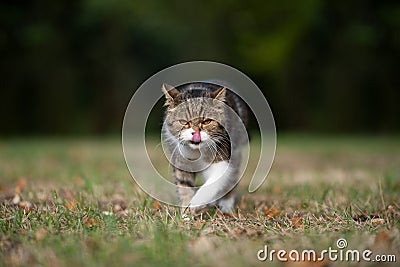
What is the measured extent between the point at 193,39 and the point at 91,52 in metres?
3.29

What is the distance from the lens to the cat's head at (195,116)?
420 centimetres

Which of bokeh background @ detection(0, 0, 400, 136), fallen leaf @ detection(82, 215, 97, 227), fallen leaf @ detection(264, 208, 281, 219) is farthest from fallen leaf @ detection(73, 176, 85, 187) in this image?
bokeh background @ detection(0, 0, 400, 136)

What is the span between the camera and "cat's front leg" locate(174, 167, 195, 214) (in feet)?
14.7

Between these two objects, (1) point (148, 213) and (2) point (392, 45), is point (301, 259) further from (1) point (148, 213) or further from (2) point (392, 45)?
(2) point (392, 45)

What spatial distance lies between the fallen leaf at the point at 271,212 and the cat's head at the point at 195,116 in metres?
0.68

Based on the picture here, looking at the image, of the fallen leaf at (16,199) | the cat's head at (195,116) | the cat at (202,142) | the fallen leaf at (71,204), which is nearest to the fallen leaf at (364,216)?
the cat at (202,142)

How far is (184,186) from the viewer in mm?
4492

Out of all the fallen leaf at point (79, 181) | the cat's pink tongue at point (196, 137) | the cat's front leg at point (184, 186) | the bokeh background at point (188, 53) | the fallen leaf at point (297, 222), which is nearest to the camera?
the fallen leaf at point (297, 222)

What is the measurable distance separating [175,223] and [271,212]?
0.94 meters

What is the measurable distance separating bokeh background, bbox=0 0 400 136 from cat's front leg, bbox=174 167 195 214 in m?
12.5

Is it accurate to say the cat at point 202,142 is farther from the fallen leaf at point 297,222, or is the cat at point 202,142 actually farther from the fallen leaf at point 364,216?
the fallen leaf at point 364,216

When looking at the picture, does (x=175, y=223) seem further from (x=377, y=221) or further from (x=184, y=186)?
(x=377, y=221)

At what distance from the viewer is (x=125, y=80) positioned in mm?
17281

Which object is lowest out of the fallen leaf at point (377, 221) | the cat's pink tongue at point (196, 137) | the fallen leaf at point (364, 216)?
the fallen leaf at point (377, 221)
